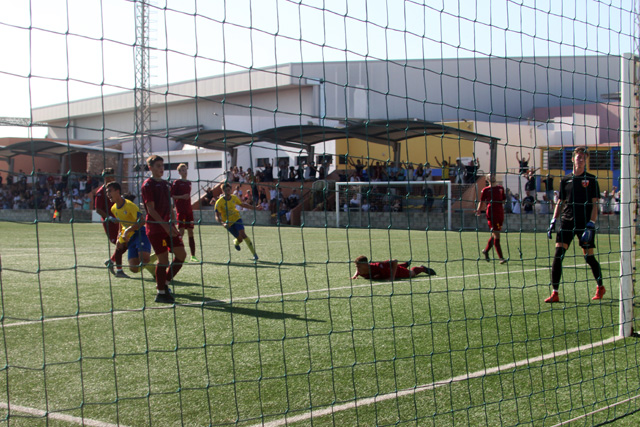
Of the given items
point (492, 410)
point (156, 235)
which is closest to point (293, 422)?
point (492, 410)

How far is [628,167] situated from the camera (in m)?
5.24

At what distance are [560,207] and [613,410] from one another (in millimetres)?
3705

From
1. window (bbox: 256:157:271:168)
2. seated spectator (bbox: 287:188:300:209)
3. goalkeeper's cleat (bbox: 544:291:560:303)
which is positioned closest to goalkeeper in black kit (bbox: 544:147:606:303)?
goalkeeper's cleat (bbox: 544:291:560:303)

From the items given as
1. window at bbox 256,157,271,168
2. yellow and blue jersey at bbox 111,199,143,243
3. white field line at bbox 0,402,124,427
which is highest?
window at bbox 256,157,271,168

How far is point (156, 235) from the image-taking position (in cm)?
677

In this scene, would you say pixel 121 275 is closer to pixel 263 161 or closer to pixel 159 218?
pixel 159 218

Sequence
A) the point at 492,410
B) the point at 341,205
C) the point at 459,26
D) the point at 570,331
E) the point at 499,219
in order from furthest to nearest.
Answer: the point at 341,205
the point at 499,219
the point at 570,331
the point at 459,26
the point at 492,410

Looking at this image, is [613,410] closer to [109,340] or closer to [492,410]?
[492,410]

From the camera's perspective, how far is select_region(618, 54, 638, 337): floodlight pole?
5.24 metres

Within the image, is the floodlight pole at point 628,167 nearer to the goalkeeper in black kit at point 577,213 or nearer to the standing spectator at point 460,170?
the goalkeeper in black kit at point 577,213

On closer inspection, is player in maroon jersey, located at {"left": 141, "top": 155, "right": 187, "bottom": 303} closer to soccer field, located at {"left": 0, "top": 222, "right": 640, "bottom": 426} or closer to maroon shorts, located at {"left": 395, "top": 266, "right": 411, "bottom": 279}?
soccer field, located at {"left": 0, "top": 222, "right": 640, "bottom": 426}

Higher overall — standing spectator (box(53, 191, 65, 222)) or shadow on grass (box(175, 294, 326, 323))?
standing spectator (box(53, 191, 65, 222))

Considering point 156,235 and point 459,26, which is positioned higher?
point 459,26

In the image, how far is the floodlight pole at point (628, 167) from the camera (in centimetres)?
524
